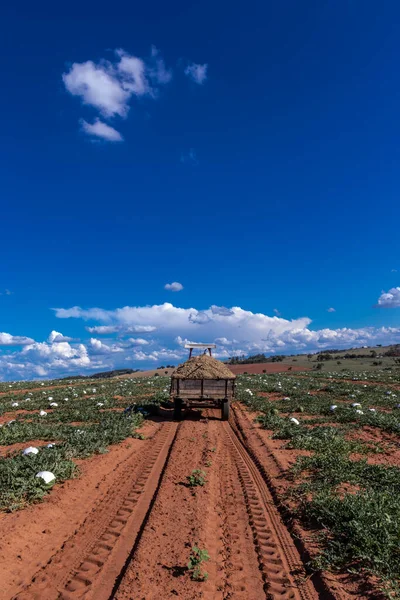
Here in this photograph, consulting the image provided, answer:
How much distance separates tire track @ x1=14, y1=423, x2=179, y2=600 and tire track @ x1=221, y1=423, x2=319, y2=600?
5.98ft

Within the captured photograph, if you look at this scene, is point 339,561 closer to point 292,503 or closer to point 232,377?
point 292,503

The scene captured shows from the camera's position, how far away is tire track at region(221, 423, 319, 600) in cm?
406

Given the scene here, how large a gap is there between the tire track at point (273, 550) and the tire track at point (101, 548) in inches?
71.8

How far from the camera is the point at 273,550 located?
16.0ft

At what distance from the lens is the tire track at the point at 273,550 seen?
4.06 metres

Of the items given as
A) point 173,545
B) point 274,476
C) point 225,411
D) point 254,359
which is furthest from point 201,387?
point 254,359

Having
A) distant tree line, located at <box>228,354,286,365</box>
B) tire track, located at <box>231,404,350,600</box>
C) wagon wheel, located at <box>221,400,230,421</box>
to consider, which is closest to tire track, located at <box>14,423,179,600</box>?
tire track, located at <box>231,404,350,600</box>

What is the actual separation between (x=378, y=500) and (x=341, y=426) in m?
7.22

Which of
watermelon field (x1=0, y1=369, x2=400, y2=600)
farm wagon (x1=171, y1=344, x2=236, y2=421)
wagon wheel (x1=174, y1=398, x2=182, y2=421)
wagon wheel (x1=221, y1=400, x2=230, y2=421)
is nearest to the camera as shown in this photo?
watermelon field (x1=0, y1=369, x2=400, y2=600)

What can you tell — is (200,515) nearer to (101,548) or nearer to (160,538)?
(160,538)

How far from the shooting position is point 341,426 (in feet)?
41.3

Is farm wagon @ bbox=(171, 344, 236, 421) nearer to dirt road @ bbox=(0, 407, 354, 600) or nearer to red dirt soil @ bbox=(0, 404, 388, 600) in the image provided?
red dirt soil @ bbox=(0, 404, 388, 600)

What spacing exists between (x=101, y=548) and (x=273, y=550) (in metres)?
2.45

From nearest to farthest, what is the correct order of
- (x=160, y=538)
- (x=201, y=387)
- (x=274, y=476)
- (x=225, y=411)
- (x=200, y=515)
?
1. (x=160, y=538)
2. (x=200, y=515)
3. (x=274, y=476)
4. (x=201, y=387)
5. (x=225, y=411)
